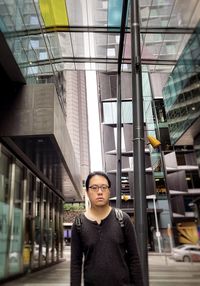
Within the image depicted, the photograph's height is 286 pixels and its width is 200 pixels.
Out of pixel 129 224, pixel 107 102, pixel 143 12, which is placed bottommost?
pixel 129 224

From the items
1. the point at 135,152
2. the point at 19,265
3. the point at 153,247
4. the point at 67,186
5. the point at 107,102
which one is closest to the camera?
the point at 135,152

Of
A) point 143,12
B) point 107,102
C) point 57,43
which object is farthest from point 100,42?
point 107,102

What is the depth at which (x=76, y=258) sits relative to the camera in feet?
7.53

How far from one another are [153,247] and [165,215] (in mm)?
4819

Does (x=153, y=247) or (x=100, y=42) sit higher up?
(x=100, y=42)

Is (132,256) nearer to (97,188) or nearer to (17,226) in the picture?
(97,188)

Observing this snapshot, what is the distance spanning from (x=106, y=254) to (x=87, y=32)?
15.7 m

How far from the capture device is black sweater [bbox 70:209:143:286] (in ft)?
7.00

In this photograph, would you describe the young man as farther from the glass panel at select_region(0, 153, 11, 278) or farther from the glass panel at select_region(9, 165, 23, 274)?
the glass panel at select_region(9, 165, 23, 274)

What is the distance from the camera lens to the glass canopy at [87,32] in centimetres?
971

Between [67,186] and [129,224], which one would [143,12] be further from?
[129,224]

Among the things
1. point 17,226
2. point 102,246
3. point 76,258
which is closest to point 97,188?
point 102,246

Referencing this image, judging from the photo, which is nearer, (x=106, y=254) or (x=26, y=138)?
(x=106, y=254)

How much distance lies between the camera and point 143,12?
14305mm
